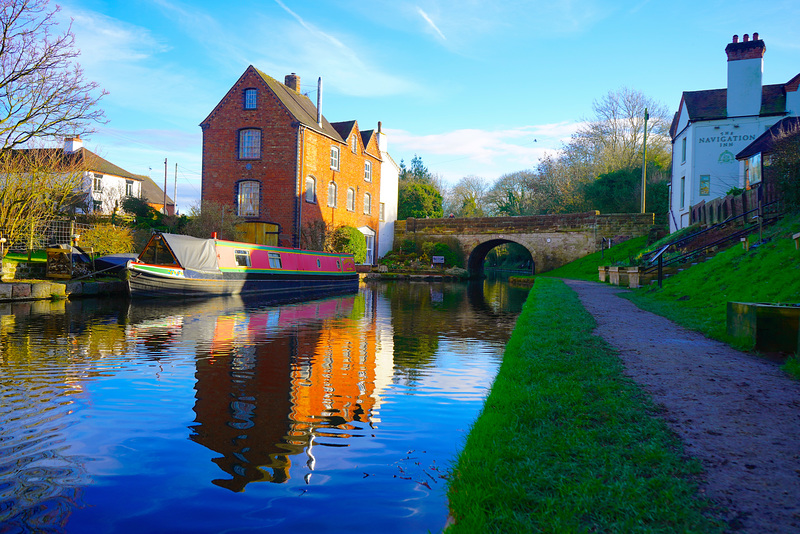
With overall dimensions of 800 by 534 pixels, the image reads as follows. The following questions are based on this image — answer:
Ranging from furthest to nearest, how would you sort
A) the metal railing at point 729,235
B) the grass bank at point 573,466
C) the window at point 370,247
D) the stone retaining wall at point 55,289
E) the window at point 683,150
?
the window at point 370,247
the window at point 683,150
the stone retaining wall at point 55,289
the metal railing at point 729,235
the grass bank at point 573,466

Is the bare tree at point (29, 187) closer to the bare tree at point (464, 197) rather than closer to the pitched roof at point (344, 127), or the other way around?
the pitched roof at point (344, 127)

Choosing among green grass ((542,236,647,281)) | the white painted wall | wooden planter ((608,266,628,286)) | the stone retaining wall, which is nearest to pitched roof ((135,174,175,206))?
the stone retaining wall

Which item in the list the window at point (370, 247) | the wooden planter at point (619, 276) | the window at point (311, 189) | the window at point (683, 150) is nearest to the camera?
the wooden planter at point (619, 276)

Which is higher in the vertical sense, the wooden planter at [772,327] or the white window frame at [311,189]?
the white window frame at [311,189]

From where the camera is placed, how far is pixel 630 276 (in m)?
14.6

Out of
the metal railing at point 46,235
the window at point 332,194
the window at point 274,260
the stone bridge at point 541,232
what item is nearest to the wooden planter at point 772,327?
the window at point 274,260

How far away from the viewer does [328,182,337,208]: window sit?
2792 cm

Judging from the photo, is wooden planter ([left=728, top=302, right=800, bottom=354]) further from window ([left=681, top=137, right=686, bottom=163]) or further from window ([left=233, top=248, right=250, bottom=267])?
window ([left=681, top=137, right=686, bottom=163])

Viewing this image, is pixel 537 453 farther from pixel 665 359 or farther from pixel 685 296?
pixel 685 296

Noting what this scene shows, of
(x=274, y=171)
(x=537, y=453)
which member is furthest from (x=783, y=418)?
(x=274, y=171)

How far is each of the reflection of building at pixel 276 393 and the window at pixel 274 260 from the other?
30.9ft

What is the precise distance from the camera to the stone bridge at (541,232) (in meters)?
28.9

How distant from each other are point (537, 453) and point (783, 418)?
5.49 feet

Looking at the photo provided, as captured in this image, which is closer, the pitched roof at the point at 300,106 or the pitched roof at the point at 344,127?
the pitched roof at the point at 300,106
